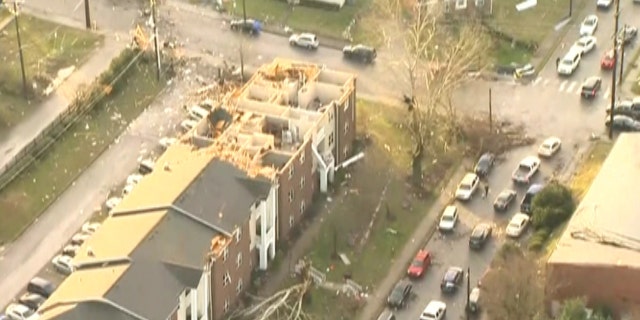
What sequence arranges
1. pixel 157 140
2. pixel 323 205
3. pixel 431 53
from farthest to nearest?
pixel 431 53
pixel 157 140
pixel 323 205

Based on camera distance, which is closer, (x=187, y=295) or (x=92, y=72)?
(x=187, y=295)

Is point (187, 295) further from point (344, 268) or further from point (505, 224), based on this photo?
point (505, 224)

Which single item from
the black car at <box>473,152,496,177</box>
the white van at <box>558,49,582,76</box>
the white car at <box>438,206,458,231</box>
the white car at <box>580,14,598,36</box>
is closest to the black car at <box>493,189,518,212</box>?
the black car at <box>473,152,496,177</box>

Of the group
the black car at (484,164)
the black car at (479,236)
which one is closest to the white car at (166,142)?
the black car at (484,164)

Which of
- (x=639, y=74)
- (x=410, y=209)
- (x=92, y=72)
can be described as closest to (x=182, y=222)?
(x=410, y=209)

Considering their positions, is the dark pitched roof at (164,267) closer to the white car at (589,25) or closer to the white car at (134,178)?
the white car at (134,178)

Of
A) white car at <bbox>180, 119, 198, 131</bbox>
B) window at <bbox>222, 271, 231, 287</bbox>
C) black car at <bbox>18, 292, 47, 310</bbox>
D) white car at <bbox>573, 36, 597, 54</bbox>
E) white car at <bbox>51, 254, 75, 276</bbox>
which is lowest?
black car at <bbox>18, 292, 47, 310</bbox>

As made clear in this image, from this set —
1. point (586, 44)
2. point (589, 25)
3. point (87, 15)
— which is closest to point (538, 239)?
point (586, 44)

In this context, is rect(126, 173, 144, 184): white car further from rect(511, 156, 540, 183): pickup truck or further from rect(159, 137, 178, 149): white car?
rect(511, 156, 540, 183): pickup truck
